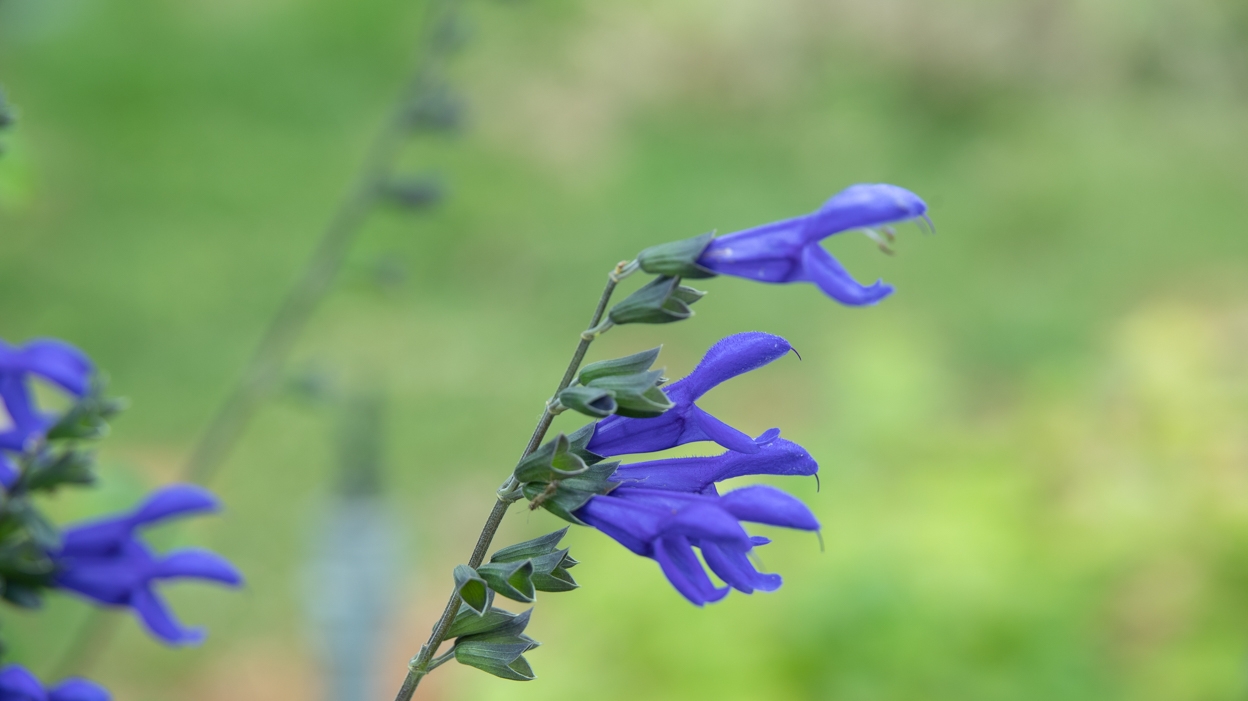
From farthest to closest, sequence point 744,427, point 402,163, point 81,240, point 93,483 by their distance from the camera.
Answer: point 81,240, point 402,163, point 744,427, point 93,483

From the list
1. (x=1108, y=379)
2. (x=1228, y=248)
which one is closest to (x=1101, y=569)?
(x=1108, y=379)

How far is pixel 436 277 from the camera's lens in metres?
4.71

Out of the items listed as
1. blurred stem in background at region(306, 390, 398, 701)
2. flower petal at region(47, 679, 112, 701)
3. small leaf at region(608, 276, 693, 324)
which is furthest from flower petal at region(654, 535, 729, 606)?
blurred stem in background at region(306, 390, 398, 701)

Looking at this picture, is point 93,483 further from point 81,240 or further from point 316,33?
point 316,33

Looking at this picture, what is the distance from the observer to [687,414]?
0.63 metres

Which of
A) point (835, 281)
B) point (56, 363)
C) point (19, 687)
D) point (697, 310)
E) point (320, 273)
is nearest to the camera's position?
point (835, 281)

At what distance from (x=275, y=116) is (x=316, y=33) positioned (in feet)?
1.86

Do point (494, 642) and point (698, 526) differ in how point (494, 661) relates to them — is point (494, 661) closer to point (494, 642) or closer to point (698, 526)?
point (494, 642)

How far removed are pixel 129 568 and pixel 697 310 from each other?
385cm

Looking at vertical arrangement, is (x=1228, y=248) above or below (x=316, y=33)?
above

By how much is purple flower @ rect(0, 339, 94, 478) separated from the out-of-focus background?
25 centimetres

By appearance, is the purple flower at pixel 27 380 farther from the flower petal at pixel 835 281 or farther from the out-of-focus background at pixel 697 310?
the flower petal at pixel 835 281

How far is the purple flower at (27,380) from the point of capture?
76 centimetres

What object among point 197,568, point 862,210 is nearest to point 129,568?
point 197,568
